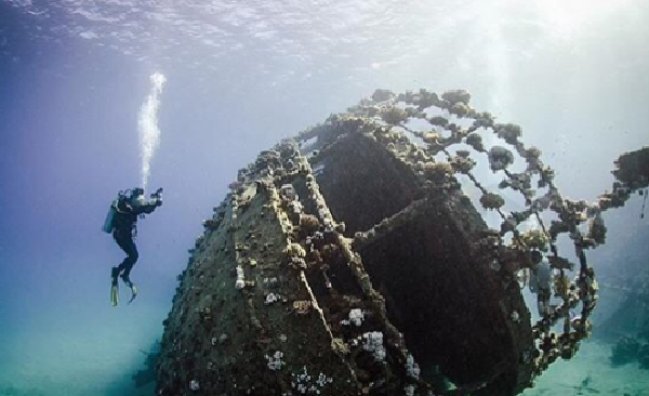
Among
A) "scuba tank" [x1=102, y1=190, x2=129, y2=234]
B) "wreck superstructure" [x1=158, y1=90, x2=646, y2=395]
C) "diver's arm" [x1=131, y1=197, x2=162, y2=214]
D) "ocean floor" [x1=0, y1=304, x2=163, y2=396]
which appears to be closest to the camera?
"wreck superstructure" [x1=158, y1=90, x2=646, y2=395]

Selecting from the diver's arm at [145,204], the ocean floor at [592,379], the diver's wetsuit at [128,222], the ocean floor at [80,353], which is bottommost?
the ocean floor at [80,353]

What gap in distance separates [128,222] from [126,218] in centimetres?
13

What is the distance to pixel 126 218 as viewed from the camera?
400 inches

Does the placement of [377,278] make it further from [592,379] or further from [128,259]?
[592,379]

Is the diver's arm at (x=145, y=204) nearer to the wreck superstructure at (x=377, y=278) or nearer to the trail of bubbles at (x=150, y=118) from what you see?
the wreck superstructure at (x=377, y=278)

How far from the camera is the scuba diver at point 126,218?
9.20 meters

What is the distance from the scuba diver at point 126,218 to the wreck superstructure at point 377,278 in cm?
198

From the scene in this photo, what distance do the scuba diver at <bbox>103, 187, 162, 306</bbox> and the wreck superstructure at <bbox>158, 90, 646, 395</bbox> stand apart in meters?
1.98

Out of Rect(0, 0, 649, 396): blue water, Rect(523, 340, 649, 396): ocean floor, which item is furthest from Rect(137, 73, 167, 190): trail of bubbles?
Rect(523, 340, 649, 396): ocean floor

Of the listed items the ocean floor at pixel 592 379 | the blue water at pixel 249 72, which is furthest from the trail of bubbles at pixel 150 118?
the ocean floor at pixel 592 379

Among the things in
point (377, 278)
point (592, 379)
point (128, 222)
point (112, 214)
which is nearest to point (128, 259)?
point (128, 222)

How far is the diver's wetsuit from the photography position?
9.27 meters

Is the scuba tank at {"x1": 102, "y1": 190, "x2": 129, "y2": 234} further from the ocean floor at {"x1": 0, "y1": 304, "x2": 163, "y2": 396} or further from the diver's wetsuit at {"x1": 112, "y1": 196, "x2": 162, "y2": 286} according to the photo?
the ocean floor at {"x1": 0, "y1": 304, "x2": 163, "y2": 396}

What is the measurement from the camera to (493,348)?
22.1 feet
